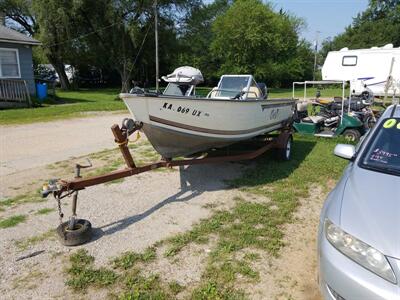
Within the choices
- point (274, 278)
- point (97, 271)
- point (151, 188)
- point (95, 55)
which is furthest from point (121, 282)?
point (95, 55)

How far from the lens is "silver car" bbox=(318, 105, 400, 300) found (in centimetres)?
232

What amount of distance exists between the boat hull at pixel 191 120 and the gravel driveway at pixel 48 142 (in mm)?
3272

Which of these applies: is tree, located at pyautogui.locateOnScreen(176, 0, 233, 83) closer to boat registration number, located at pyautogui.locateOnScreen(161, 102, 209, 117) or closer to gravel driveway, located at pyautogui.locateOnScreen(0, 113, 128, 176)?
gravel driveway, located at pyautogui.locateOnScreen(0, 113, 128, 176)

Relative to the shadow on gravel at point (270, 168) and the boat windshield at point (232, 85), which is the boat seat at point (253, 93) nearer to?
the boat windshield at point (232, 85)

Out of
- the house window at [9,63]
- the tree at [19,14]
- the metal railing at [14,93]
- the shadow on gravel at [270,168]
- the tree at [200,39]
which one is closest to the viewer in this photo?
the shadow on gravel at [270,168]

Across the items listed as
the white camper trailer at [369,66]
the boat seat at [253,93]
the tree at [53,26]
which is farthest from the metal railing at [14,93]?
the white camper trailer at [369,66]


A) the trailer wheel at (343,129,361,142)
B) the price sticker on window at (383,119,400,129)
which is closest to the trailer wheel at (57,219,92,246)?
the price sticker on window at (383,119,400,129)

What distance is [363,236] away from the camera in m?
2.52

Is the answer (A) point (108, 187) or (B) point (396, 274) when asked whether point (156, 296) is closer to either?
(B) point (396, 274)

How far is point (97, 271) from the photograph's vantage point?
3.46 meters

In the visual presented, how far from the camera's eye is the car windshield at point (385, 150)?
3439 mm

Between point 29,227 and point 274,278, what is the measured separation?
298 centimetres

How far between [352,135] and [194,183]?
5568 mm

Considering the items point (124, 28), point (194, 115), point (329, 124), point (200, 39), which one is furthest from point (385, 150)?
point (200, 39)
